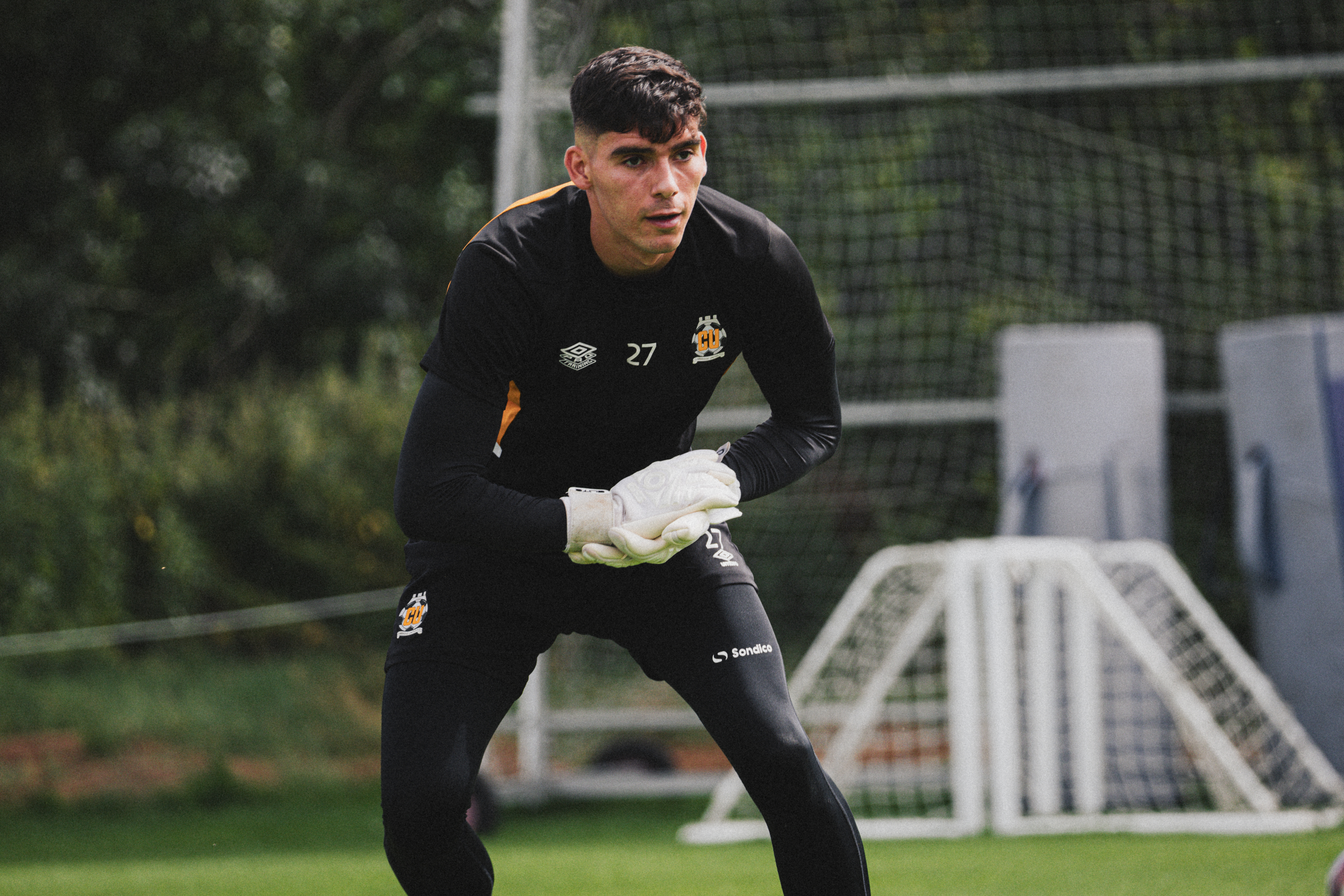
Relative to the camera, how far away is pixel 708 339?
10.7 ft

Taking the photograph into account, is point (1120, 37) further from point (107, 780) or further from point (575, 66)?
point (107, 780)

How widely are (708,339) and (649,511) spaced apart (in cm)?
45

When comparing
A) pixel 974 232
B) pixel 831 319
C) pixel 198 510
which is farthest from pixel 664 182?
pixel 198 510

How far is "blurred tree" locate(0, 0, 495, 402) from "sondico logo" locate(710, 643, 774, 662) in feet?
50.8

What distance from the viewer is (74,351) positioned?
17.5 meters

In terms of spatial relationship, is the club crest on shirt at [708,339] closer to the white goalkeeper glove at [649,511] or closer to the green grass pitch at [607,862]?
the white goalkeeper glove at [649,511]

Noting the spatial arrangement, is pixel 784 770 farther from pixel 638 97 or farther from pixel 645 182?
pixel 638 97

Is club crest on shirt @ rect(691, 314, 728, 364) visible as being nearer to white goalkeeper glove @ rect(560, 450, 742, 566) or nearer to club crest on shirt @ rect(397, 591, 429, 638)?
white goalkeeper glove @ rect(560, 450, 742, 566)

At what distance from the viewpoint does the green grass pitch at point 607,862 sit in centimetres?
526

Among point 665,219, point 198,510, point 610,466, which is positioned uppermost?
point 665,219

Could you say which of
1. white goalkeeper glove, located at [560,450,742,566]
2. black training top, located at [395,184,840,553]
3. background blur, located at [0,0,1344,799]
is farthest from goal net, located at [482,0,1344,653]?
white goalkeeper glove, located at [560,450,742,566]

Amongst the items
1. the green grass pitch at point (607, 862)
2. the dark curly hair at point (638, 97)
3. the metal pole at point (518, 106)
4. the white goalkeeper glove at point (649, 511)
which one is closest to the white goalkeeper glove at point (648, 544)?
the white goalkeeper glove at point (649, 511)

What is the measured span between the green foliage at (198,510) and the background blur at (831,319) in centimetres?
3

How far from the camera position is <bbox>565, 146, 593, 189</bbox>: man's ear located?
310 cm
